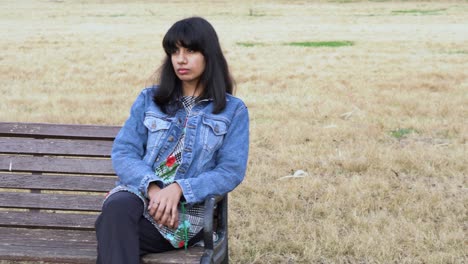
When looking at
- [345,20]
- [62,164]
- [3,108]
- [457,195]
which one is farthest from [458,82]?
[345,20]

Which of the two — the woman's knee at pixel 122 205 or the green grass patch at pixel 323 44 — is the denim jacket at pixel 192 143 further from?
the green grass patch at pixel 323 44

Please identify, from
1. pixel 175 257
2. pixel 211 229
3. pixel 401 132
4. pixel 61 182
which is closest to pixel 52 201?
pixel 61 182

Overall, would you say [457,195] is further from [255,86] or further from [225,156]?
[255,86]

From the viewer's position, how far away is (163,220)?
3.17 meters

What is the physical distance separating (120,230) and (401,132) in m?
5.75

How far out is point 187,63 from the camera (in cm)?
345

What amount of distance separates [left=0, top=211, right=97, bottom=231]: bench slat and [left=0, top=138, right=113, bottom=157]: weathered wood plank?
0.36m

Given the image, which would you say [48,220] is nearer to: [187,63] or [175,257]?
[175,257]

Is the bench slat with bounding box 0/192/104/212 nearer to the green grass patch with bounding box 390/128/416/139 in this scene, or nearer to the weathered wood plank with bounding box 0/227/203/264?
the weathered wood plank with bounding box 0/227/203/264

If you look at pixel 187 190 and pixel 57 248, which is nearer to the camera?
pixel 187 190

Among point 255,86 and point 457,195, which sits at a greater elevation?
point 457,195

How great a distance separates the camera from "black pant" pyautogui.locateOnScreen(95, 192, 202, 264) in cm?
300

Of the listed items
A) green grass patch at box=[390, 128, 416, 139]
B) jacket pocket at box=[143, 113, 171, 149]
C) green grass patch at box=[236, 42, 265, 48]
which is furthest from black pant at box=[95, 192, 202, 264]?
green grass patch at box=[236, 42, 265, 48]

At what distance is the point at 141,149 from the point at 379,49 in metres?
15.8
